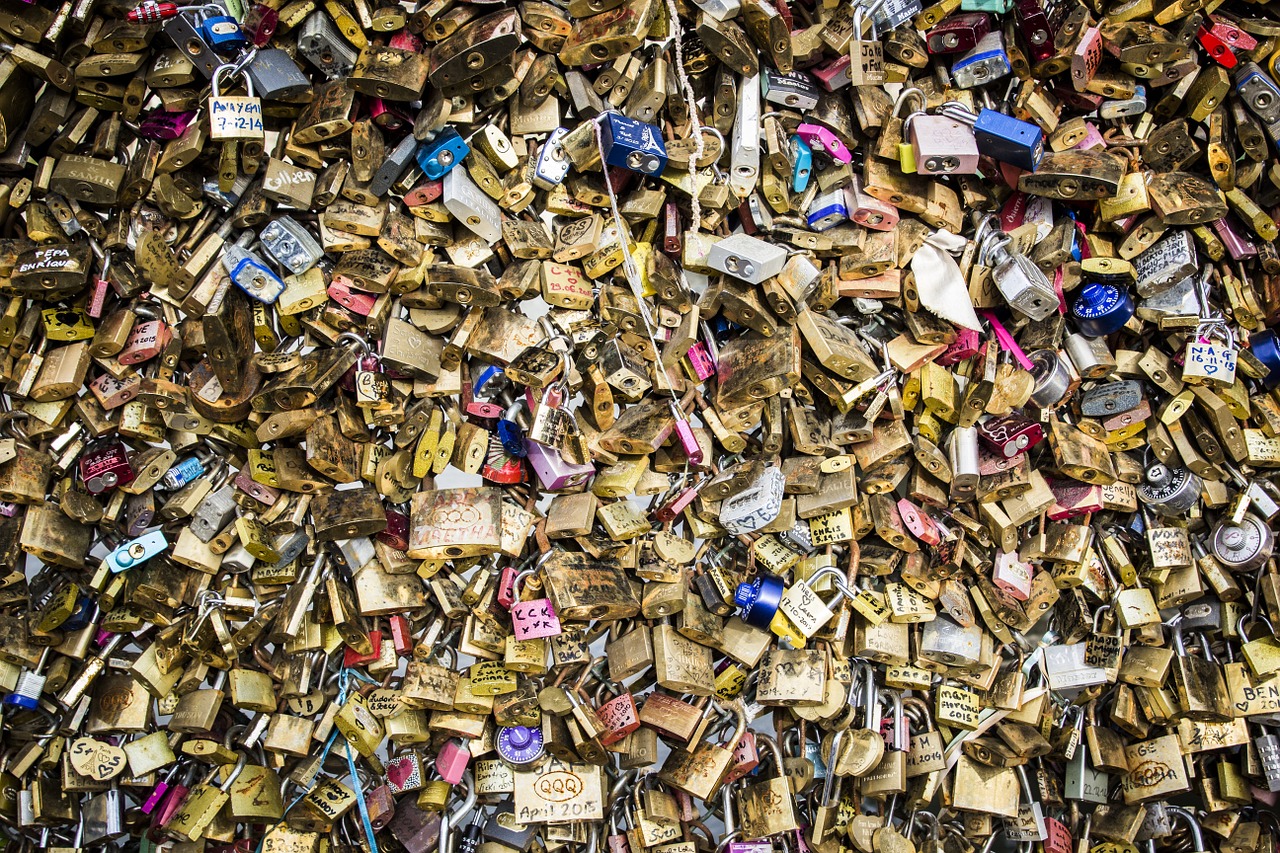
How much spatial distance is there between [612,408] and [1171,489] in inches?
65.5

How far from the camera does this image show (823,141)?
8.56 feet

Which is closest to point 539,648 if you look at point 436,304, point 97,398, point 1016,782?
point 436,304

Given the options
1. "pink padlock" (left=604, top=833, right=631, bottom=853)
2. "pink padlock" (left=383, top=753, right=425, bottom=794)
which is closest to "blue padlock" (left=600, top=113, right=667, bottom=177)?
"pink padlock" (left=383, top=753, right=425, bottom=794)

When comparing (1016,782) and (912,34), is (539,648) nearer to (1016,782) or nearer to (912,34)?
(1016,782)

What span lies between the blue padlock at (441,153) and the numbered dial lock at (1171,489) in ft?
6.96

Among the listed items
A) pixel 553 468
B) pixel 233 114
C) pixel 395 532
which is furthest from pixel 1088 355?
pixel 233 114

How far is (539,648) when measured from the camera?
8.61ft

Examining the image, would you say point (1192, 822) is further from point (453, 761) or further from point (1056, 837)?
point (453, 761)

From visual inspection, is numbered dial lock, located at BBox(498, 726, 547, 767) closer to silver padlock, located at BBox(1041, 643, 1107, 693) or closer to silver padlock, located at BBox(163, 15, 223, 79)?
silver padlock, located at BBox(1041, 643, 1107, 693)

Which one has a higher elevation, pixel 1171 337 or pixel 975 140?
pixel 975 140

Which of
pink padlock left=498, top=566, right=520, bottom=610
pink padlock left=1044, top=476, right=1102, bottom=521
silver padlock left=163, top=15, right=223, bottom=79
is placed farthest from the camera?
pink padlock left=1044, top=476, right=1102, bottom=521

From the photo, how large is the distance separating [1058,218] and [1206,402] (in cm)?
70

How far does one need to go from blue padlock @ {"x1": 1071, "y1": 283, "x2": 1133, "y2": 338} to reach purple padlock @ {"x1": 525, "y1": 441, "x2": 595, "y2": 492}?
142cm

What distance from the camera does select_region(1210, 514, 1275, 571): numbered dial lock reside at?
9.75 ft
